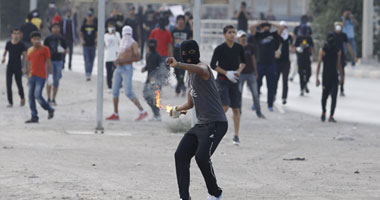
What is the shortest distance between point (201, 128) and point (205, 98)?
0.89ft

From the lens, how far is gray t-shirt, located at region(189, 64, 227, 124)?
829 cm

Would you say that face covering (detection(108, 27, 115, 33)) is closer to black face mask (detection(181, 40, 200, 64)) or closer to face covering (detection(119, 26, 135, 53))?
face covering (detection(119, 26, 135, 53))

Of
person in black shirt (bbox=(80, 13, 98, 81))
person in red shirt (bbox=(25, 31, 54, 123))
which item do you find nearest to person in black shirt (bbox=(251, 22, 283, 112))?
person in red shirt (bbox=(25, 31, 54, 123))

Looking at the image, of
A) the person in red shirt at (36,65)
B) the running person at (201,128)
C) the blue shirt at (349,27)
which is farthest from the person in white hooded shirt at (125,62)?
the blue shirt at (349,27)

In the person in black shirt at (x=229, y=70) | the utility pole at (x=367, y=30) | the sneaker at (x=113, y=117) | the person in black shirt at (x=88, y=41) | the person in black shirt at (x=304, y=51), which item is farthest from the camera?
the utility pole at (x=367, y=30)

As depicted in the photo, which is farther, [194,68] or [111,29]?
[111,29]

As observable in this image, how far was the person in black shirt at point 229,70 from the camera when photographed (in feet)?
43.2

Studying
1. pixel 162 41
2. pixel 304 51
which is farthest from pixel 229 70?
pixel 304 51

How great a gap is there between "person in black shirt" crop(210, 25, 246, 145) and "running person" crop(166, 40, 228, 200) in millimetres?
4719

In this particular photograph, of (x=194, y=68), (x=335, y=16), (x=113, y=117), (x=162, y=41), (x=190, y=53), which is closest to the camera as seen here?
(x=194, y=68)

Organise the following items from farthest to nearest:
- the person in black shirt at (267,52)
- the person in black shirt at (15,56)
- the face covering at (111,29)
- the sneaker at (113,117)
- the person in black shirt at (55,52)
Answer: the face covering at (111,29) < the person in black shirt at (55,52) < the person in black shirt at (267,52) < the person in black shirt at (15,56) < the sneaker at (113,117)

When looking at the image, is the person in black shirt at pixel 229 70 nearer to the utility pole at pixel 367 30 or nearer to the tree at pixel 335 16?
the utility pole at pixel 367 30

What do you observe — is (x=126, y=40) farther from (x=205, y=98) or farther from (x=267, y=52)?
(x=205, y=98)

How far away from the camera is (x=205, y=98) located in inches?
A: 327
